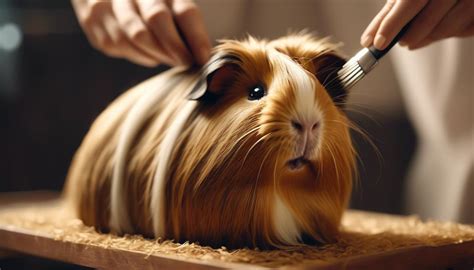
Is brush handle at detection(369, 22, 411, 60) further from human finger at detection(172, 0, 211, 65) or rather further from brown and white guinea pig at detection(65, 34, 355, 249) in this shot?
human finger at detection(172, 0, 211, 65)

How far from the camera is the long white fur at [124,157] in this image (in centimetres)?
116

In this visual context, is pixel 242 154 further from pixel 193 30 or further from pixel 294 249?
pixel 193 30

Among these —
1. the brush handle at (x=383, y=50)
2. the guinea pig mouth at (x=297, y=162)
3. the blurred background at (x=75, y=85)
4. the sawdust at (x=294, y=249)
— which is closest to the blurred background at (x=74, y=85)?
the blurred background at (x=75, y=85)

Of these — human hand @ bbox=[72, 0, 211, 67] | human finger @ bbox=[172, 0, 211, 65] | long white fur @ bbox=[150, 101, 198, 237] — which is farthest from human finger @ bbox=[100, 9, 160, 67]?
long white fur @ bbox=[150, 101, 198, 237]

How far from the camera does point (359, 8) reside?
6.19 ft

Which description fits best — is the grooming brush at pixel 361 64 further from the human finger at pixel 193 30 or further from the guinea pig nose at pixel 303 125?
the human finger at pixel 193 30

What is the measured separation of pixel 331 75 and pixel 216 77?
210 millimetres

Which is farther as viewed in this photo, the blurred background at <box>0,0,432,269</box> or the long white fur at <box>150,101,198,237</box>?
the blurred background at <box>0,0,432,269</box>

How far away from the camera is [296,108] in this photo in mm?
967

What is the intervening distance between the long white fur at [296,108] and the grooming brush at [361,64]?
10cm

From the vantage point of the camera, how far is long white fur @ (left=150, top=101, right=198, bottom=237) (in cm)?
106

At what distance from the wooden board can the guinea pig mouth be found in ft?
0.51

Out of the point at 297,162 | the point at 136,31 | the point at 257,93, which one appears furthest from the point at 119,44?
the point at 297,162

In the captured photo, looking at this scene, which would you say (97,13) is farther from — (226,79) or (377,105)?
(377,105)
